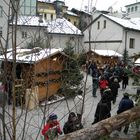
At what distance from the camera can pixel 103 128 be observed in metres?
4.19

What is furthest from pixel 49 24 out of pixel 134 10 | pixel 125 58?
pixel 134 10

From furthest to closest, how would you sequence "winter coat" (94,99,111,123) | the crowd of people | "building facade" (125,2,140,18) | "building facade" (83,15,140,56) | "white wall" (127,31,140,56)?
"building facade" (125,2,140,18), "white wall" (127,31,140,56), "building facade" (83,15,140,56), "winter coat" (94,99,111,123), the crowd of people

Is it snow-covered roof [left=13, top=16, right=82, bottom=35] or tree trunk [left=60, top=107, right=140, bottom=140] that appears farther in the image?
snow-covered roof [left=13, top=16, right=82, bottom=35]

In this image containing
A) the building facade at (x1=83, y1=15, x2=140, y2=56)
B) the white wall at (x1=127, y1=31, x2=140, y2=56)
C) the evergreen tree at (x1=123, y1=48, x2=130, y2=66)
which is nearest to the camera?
the evergreen tree at (x1=123, y1=48, x2=130, y2=66)

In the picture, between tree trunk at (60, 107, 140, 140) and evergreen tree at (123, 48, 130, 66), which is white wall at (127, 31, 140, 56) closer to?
evergreen tree at (123, 48, 130, 66)

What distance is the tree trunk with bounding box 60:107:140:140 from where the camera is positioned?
152 inches

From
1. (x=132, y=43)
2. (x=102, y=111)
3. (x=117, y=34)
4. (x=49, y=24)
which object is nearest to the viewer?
(x=49, y=24)

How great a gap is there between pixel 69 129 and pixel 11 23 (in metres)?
4.33

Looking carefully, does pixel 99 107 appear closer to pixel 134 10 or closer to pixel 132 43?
pixel 132 43

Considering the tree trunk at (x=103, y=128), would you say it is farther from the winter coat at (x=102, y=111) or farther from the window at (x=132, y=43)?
the window at (x=132, y=43)

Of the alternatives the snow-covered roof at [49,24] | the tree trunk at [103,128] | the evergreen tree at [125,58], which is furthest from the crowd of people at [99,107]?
the evergreen tree at [125,58]

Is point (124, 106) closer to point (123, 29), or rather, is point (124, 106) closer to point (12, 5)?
point (12, 5)

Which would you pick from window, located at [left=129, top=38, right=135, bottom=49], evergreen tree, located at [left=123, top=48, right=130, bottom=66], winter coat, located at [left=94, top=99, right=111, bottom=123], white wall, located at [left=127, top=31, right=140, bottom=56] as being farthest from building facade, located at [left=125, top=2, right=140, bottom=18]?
winter coat, located at [left=94, top=99, right=111, bottom=123]

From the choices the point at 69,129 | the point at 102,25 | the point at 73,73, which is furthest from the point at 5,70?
the point at 102,25
